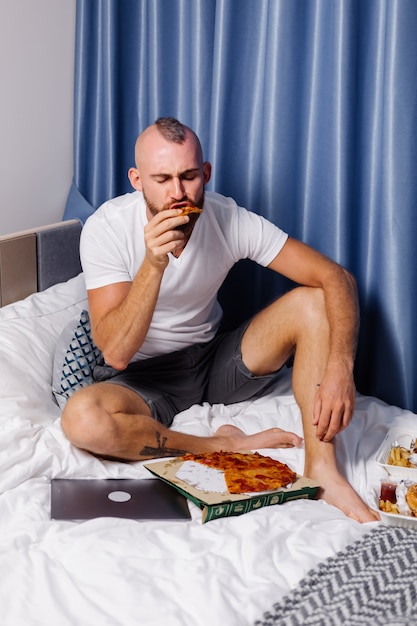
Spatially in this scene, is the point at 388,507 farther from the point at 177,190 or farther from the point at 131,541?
the point at 177,190

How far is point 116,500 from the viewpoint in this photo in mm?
1724

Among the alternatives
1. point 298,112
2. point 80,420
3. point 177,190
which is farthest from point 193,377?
point 298,112

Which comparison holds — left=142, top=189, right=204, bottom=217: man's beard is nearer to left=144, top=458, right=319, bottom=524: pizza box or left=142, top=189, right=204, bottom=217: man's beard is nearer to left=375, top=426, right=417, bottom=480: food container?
left=144, top=458, right=319, bottom=524: pizza box

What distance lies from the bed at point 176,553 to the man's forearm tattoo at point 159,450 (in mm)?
35

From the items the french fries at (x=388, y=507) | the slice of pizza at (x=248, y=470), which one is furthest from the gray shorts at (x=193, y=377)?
the french fries at (x=388, y=507)

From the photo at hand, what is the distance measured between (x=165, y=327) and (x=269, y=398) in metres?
0.37

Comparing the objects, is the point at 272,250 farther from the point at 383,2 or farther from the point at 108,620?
the point at 108,620

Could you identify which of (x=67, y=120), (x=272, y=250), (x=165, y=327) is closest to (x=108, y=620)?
(x=165, y=327)

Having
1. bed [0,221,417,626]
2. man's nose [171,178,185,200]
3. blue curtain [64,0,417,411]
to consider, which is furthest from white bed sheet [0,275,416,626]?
man's nose [171,178,185,200]

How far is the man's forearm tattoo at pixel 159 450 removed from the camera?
194 cm

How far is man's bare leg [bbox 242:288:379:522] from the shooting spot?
5.83ft

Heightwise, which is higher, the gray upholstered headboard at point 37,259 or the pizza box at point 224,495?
the gray upholstered headboard at point 37,259

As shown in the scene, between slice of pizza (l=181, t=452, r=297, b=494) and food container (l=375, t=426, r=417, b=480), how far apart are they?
210 millimetres

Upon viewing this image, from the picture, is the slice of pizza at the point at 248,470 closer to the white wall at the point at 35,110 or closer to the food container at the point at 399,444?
the food container at the point at 399,444
